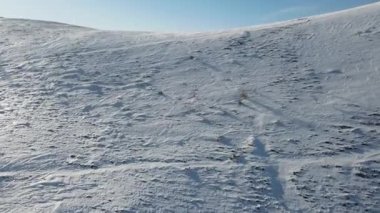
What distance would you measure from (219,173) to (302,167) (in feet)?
4.39

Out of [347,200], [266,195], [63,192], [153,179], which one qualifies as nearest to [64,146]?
[63,192]

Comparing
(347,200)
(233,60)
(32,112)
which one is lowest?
(347,200)

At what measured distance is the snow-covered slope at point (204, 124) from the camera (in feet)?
19.6

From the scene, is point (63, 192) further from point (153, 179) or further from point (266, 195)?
point (266, 195)

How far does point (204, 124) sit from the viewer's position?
830 cm

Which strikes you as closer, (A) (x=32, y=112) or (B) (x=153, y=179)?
(B) (x=153, y=179)

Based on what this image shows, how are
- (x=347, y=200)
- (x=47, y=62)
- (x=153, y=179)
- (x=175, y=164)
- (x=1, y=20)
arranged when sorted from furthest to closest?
(x=1, y=20) → (x=47, y=62) → (x=175, y=164) → (x=153, y=179) → (x=347, y=200)

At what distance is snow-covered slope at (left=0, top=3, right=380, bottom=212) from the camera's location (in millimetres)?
5961

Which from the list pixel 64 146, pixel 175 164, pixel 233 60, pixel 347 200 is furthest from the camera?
pixel 233 60

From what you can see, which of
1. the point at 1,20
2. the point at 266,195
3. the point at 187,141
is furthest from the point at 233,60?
the point at 1,20

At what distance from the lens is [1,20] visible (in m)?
23.7

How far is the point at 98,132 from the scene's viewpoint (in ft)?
26.9

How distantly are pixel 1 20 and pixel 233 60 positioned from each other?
17551 mm

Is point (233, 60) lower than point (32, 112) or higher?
higher
